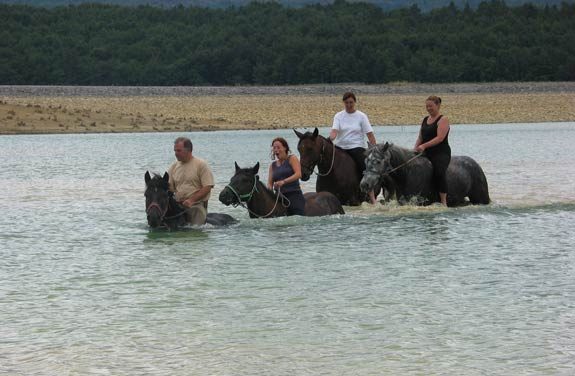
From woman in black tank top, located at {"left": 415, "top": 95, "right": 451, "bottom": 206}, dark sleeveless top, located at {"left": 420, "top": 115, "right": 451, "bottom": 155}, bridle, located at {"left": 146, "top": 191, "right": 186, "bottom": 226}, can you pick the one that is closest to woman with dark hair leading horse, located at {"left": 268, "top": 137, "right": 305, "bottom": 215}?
bridle, located at {"left": 146, "top": 191, "right": 186, "bottom": 226}

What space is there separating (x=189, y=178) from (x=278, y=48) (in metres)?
94.8

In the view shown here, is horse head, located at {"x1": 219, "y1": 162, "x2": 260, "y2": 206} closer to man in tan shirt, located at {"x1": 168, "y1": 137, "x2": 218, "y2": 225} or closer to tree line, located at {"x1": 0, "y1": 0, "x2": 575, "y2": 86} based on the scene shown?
man in tan shirt, located at {"x1": 168, "y1": 137, "x2": 218, "y2": 225}

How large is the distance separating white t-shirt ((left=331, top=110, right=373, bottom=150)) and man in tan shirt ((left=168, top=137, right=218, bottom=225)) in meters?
2.73

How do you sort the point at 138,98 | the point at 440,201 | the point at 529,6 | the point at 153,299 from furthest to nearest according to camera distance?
the point at 529,6
the point at 138,98
the point at 440,201
the point at 153,299

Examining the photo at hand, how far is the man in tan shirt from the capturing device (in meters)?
13.5

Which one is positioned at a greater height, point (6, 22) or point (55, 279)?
point (6, 22)

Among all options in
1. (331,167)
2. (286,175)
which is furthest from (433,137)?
(286,175)

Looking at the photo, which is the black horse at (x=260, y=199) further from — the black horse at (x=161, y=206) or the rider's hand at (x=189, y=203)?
the black horse at (x=161, y=206)

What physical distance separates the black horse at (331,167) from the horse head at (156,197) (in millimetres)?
2214

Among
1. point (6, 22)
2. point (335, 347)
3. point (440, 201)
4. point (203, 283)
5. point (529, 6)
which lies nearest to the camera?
point (335, 347)

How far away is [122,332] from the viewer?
8859 millimetres

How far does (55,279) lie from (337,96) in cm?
6799

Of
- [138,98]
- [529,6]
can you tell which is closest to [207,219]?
[138,98]

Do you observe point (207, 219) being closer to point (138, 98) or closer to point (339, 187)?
point (339, 187)
